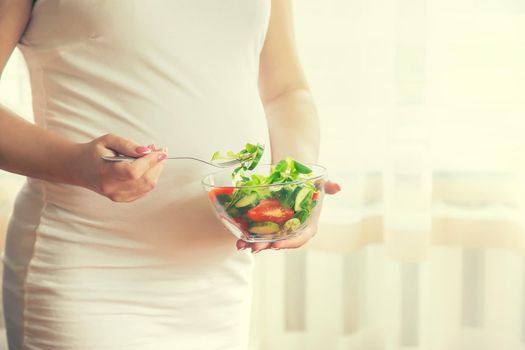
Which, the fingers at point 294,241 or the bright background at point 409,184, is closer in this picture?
the fingers at point 294,241

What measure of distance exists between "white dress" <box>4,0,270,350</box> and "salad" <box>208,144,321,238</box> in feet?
0.34

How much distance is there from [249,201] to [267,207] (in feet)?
0.08

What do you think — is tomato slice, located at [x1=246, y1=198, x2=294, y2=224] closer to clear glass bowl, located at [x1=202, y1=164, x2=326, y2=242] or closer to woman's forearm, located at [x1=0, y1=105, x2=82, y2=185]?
clear glass bowl, located at [x1=202, y1=164, x2=326, y2=242]

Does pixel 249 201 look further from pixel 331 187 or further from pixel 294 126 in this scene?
pixel 294 126

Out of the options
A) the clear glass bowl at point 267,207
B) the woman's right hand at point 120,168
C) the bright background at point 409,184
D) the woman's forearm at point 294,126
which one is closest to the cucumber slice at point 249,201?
the clear glass bowl at point 267,207

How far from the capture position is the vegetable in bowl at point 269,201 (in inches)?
33.8

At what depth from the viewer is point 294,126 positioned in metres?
1.11

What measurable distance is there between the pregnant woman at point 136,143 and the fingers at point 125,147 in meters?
0.09

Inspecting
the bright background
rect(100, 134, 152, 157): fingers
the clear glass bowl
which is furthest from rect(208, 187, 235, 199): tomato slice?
the bright background

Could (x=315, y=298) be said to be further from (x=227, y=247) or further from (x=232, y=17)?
(x=232, y=17)

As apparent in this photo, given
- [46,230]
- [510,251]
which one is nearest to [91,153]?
[46,230]

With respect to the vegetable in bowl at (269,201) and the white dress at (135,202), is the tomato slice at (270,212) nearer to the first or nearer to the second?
the vegetable in bowl at (269,201)

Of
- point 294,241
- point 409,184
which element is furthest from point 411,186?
point 294,241

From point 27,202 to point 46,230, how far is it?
2.6 inches
